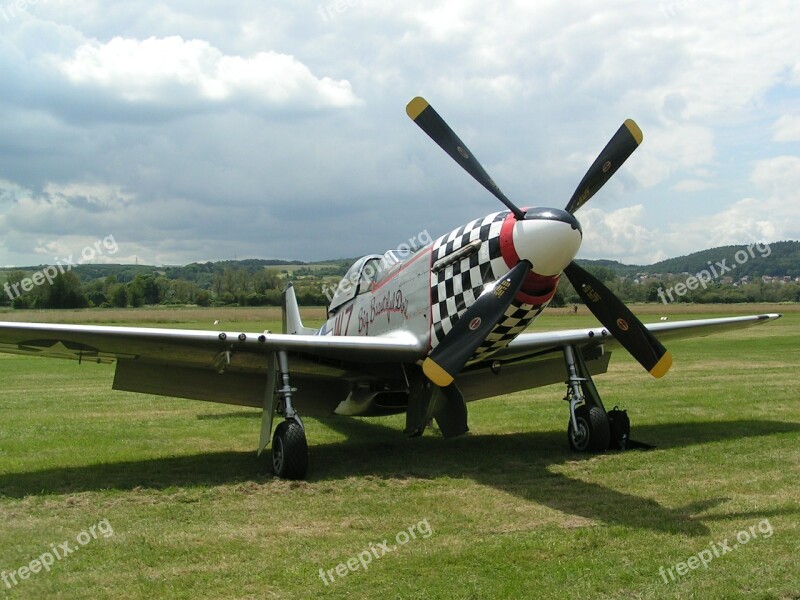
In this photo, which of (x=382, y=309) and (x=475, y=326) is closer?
(x=475, y=326)

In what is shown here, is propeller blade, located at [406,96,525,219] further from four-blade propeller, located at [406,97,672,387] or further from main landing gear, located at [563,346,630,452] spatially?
main landing gear, located at [563,346,630,452]

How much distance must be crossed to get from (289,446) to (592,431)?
11.8 ft

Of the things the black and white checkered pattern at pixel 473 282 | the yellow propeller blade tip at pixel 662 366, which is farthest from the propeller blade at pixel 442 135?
the yellow propeller blade tip at pixel 662 366

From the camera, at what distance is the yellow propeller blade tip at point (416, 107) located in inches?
291

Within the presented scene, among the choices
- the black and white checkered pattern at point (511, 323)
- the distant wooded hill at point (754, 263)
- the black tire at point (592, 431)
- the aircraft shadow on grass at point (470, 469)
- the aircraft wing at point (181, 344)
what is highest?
the distant wooded hill at point (754, 263)

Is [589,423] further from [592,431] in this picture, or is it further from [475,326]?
[475,326]

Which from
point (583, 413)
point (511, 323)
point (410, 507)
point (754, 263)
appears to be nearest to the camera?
point (410, 507)

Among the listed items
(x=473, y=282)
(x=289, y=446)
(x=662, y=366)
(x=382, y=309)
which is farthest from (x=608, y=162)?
(x=289, y=446)

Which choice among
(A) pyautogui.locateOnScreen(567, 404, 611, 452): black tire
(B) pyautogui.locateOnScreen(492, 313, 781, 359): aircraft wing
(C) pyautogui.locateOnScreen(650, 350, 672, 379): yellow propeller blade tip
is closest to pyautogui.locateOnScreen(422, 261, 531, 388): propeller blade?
(C) pyautogui.locateOnScreen(650, 350, 672, 379): yellow propeller blade tip

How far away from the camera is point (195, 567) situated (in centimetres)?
461

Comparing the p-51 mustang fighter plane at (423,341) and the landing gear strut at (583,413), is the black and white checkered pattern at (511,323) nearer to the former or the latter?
the p-51 mustang fighter plane at (423,341)

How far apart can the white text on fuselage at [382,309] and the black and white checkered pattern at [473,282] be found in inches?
29.4

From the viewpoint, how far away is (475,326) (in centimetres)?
650

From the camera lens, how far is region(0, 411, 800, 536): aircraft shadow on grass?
5.95 metres
